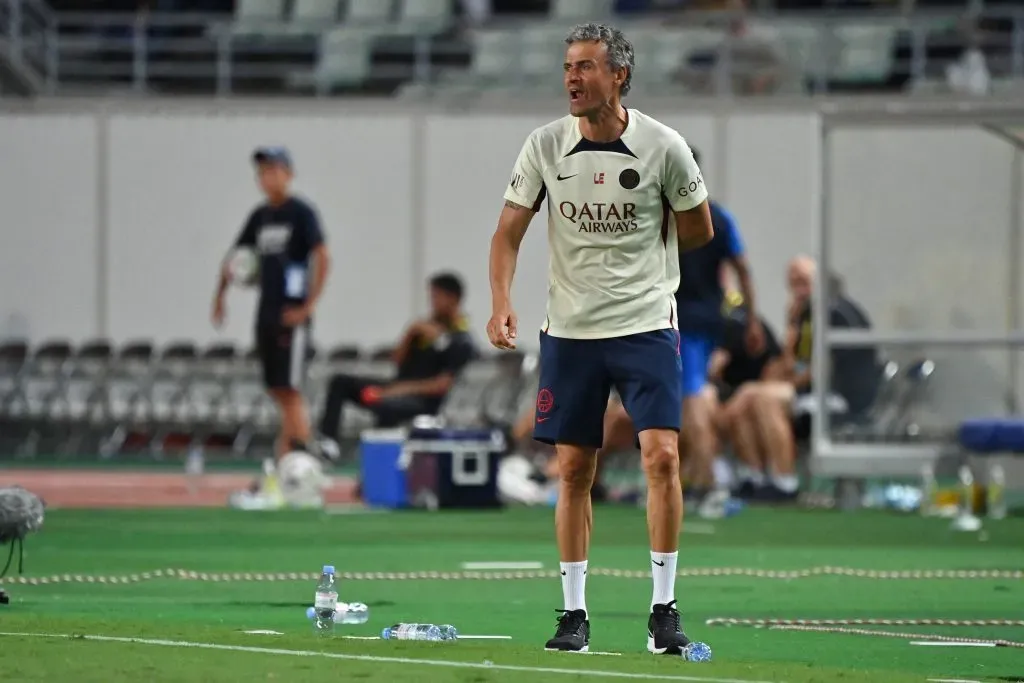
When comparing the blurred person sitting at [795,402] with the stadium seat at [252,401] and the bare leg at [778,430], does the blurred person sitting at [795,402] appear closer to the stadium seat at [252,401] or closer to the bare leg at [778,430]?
the bare leg at [778,430]

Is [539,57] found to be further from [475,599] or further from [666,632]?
[666,632]

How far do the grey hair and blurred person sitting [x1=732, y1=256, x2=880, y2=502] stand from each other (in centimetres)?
887

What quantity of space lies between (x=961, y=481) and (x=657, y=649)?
29.5 ft

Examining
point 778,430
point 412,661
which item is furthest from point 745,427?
point 412,661

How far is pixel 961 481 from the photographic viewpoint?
49.8 ft

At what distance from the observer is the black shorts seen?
49.7ft

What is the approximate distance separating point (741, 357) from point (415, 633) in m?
10.5

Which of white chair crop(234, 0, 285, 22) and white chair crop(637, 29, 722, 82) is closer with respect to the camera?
white chair crop(637, 29, 722, 82)

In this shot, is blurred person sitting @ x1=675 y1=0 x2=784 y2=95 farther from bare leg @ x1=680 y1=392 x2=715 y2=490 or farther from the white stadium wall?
bare leg @ x1=680 y1=392 x2=715 y2=490

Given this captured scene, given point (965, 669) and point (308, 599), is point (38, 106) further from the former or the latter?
point (965, 669)

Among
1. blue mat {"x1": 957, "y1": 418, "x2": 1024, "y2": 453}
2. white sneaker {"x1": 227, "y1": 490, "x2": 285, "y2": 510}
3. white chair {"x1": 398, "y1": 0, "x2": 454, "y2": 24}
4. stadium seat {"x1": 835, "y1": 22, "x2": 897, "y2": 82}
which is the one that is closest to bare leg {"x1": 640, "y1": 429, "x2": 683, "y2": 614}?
blue mat {"x1": 957, "y1": 418, "x2": 1024, "y2": 453}

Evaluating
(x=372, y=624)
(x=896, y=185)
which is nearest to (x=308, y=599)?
(x=372, y=624)

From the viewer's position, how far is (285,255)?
50.1 feet

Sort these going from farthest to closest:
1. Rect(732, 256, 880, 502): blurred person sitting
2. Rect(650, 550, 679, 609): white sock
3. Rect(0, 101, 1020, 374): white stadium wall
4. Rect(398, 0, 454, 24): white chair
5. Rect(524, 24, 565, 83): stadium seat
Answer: Rect(398, 0, 454, 24): white chair, Rect(524, 24, 565, 83): stadium seat, Rect(0, 101, 1020, 374): white stadium wall, Rect(732, 256, 880, 502): blurred person sitting, Rect(650, 550, 679, 609): white sock
